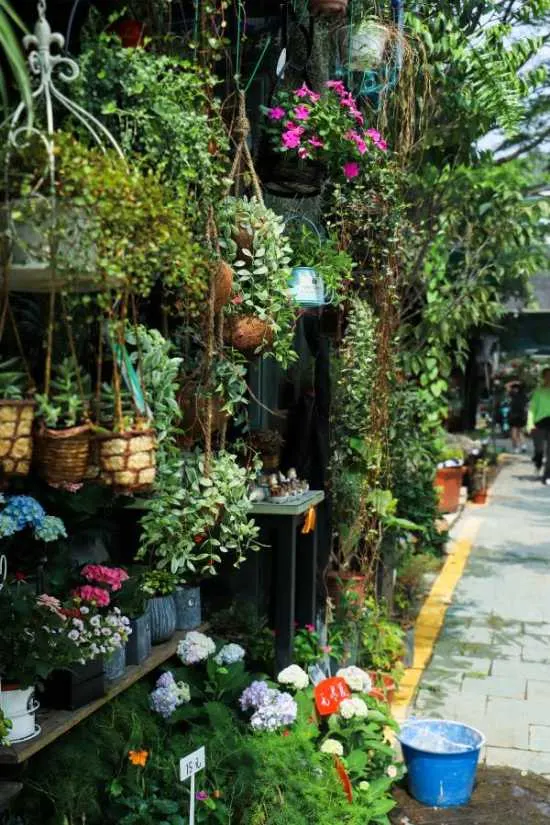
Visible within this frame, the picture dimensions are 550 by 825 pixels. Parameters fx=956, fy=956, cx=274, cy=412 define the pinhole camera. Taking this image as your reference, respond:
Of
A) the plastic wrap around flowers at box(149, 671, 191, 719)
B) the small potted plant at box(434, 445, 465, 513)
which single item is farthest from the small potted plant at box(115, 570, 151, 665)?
the small potted plant at box(434, 445, 465, 513)

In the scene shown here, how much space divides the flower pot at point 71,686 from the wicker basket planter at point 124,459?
1.02m

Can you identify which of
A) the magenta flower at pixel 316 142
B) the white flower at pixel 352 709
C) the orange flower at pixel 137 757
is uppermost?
the magenta flower at pixel 316 142

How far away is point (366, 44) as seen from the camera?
4.93 metres

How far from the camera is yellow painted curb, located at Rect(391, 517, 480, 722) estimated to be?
616 centimetres

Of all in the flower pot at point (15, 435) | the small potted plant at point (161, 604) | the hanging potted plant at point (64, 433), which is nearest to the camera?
the flower pot at point (15, 435)

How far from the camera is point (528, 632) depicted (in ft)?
25.1

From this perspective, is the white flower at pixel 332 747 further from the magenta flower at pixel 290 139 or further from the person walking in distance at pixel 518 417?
the person walking in distance at pixel 518 417

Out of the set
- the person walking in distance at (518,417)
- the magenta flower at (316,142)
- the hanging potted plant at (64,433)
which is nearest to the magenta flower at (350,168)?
the magenta flower at (316,142)

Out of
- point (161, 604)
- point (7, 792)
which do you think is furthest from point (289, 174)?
point (7, 792)

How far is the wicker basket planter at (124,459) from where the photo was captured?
228 centimetres

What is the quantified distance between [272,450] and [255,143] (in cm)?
150

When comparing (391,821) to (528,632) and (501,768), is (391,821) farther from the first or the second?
(528,632)

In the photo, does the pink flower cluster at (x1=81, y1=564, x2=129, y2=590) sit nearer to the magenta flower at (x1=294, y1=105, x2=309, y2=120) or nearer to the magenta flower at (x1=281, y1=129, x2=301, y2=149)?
the magenta flower at (x1=281, y1=129, x2=301, y2=149)

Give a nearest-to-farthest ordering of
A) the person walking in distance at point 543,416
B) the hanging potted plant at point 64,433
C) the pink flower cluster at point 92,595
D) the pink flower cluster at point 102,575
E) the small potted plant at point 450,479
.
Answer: the hanging potted plant at point 64,433
the pink flower cluster at point 92,595
the pink flower cluster at point 102,575
the small potted plant at point 450,479
the person walking in distance at point 543,416
